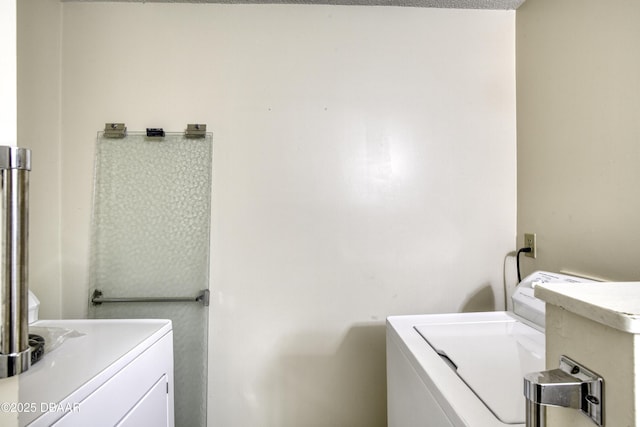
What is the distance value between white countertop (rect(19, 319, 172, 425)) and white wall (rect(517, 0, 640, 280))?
1.70 metres

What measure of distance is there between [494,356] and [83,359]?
4.09 feet

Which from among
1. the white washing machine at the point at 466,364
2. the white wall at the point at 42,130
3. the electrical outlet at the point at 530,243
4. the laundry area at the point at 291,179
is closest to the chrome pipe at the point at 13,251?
the white washing machine at the point at 466,364

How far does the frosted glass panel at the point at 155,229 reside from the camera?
148cm

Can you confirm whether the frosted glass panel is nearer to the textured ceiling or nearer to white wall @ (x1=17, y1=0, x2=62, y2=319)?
white wall @ (x1=17, y1=0, x2=62, y2=319)

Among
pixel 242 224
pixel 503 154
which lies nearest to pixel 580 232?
pixel 503 154

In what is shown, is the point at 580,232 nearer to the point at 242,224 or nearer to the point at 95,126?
the point at 242,224

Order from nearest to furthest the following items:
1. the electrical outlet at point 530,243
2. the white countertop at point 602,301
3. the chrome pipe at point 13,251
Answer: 1. the white countertop at point 602,301
2. the chrome pipe at point 13,251
3. the electrical outlet at point 530,243

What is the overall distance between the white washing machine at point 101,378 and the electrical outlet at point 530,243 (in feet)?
5.69

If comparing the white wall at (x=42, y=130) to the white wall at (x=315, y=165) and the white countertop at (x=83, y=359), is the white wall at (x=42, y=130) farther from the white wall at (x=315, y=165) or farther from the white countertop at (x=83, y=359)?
the white countertop at (x=83, y=359)

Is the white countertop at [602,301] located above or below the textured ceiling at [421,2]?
below

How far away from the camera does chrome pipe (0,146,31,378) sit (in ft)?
1.43

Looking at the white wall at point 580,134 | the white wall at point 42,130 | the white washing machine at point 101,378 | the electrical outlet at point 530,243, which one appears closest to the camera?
the white washing machine at point 101,378

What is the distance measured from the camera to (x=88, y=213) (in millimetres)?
1479

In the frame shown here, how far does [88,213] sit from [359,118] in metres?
1.49
